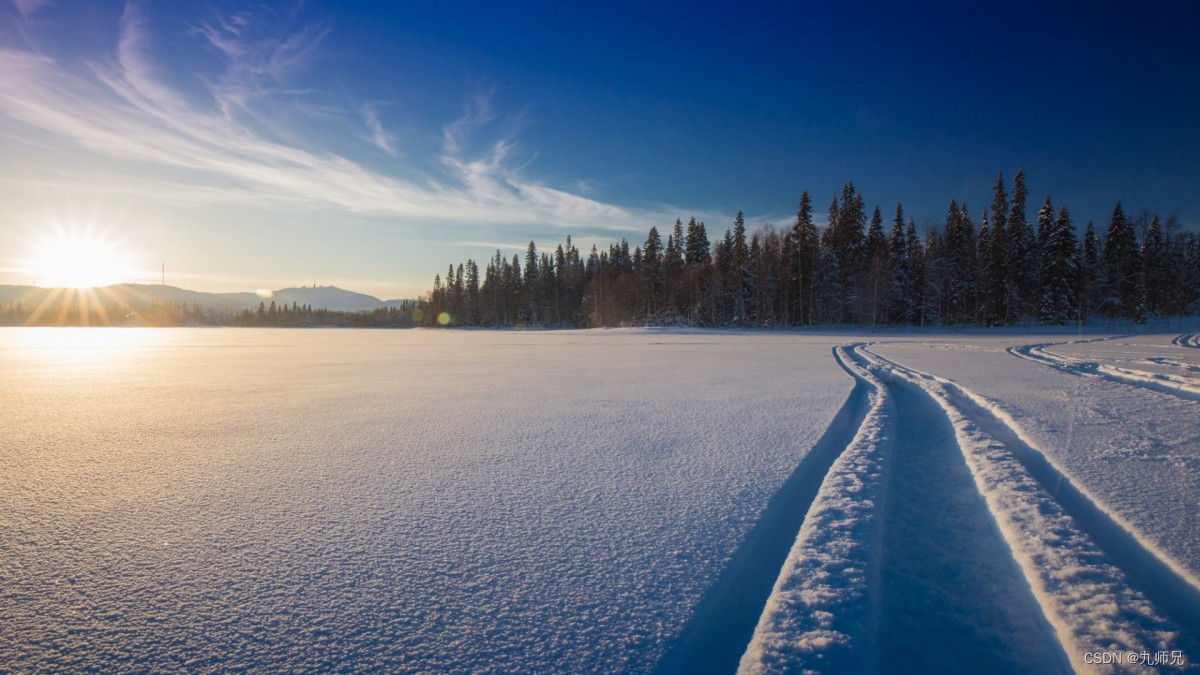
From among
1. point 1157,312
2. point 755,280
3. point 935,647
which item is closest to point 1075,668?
point 935,647

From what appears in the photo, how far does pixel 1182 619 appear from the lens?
6.26ft

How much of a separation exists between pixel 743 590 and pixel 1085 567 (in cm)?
160

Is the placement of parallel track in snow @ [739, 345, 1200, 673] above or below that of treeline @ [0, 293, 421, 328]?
below

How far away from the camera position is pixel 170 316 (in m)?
103

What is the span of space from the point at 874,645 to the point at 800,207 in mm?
49720

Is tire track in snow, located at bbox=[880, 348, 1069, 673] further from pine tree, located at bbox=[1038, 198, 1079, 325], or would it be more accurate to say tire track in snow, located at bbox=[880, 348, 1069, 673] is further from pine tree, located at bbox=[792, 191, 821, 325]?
pine tree, located at bbox=[1038, 198, 1079, 325]

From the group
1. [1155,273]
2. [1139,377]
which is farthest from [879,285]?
[1139,377]

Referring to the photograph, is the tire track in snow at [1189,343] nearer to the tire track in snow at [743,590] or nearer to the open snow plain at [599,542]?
the open snow plain at [599,542]

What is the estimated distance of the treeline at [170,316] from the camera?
3528 inches

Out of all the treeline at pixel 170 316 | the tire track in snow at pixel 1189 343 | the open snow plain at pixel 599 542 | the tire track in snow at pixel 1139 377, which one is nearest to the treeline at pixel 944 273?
the tire track in snow at pixel 1189 343

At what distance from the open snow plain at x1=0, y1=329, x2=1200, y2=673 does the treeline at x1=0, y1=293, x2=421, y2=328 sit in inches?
3818

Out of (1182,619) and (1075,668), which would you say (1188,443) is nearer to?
(1182,619)

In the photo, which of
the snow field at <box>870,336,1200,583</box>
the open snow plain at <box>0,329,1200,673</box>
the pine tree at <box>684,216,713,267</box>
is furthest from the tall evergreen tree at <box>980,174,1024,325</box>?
the open snow plain at <box>0,329,1200,673</box>

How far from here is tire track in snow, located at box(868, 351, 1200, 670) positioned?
70.3 inches
